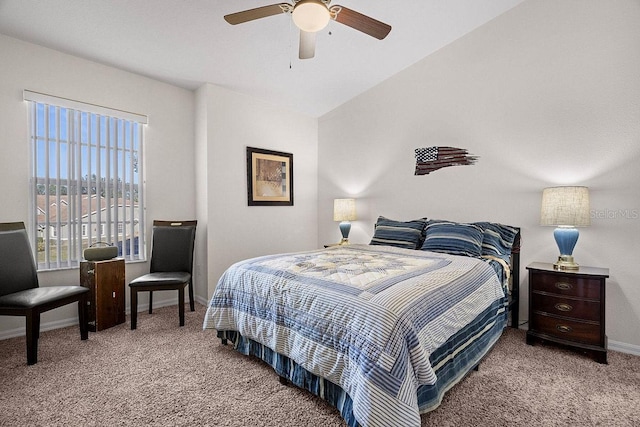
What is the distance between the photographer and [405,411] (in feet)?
4.49

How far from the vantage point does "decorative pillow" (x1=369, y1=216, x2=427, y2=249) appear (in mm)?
3404

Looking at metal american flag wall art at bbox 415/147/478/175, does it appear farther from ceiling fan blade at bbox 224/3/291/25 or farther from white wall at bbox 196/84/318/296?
ceiling fan blade at bbox 224/3/291/25

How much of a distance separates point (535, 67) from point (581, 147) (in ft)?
2.90

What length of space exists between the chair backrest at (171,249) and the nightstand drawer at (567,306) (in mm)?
3377

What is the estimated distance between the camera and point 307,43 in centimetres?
240

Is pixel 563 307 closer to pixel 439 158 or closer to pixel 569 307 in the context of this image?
pixel 569 307

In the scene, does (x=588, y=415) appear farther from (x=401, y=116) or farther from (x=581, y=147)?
(x=401, y=116)

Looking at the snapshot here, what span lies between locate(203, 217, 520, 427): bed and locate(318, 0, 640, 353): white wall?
69 centimetres

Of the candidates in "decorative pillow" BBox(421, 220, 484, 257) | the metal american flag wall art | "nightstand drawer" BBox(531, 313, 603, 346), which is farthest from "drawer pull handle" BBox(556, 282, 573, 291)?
the metal american flag wall art

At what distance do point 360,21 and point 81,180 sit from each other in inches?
120

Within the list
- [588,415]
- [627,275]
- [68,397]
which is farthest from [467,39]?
[68,397]

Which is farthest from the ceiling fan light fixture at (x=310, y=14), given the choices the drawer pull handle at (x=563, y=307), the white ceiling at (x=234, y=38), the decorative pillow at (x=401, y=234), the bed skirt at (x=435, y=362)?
the drawer pull handle at (x=563, y=307)

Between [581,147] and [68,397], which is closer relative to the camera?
[68,397]

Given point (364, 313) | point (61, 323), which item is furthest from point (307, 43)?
point (61, 323)
